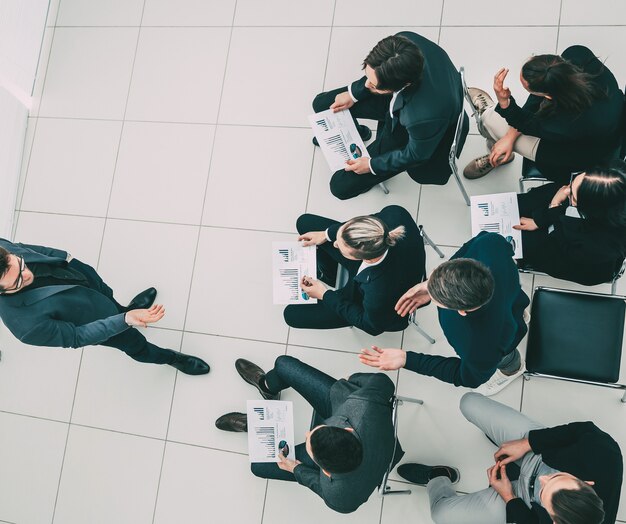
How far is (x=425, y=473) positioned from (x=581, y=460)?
895mm

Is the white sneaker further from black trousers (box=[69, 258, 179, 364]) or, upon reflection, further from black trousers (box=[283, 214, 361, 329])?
black trousers (box=[69, 258, 179, 364])

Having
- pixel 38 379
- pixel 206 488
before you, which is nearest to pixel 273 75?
pixel 38 379

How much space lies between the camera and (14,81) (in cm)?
373

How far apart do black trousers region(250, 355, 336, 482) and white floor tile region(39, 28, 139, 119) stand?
2205 mm

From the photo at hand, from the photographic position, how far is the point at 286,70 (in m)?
3.55

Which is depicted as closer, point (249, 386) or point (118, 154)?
point (249, 386)

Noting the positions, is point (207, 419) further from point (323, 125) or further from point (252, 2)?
point (252, 2)

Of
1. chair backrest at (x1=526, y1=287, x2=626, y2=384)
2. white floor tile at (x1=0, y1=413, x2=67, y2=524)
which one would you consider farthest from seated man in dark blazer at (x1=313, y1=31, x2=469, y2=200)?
white floor tile at (x1=0, y1=413, x2=67, y2=524)

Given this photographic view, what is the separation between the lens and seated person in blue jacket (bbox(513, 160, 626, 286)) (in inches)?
87.4

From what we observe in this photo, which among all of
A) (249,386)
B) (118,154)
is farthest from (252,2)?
(249,386)

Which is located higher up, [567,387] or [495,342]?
[495,342]

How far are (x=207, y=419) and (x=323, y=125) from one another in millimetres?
1954

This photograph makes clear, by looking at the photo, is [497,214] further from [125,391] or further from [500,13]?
[125,391]

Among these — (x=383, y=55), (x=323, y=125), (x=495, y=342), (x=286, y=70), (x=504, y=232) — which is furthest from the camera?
(x=286, y=70)
